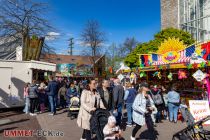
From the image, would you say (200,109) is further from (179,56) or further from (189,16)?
(189,16)

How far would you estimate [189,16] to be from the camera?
75.8ft

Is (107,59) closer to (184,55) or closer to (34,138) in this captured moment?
(184,55)

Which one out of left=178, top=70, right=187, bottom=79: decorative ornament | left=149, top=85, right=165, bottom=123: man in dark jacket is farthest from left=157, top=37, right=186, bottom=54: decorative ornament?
left=149, top=85, right=165, bottom=123: man in dark jacket

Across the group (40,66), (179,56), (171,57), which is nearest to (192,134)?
(179,56)

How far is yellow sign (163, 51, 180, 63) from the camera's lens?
12781 mm

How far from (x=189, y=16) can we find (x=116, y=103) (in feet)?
59.0

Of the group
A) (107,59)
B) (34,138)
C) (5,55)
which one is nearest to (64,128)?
(34,138)

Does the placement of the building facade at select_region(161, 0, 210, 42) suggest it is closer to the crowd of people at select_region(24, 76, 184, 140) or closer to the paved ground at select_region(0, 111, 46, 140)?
the crowd of people at select_region(24, 76, 184, 140)

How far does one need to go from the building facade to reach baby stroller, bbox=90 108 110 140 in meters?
18.5

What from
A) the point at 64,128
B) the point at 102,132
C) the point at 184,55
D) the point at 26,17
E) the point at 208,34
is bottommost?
the point at 64,128

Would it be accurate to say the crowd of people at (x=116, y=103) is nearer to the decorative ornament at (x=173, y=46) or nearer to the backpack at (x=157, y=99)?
the backpack at (x=157, y=99)

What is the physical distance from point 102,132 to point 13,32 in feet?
65.3

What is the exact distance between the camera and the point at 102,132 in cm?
556

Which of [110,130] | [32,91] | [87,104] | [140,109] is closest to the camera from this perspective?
[110,130]
